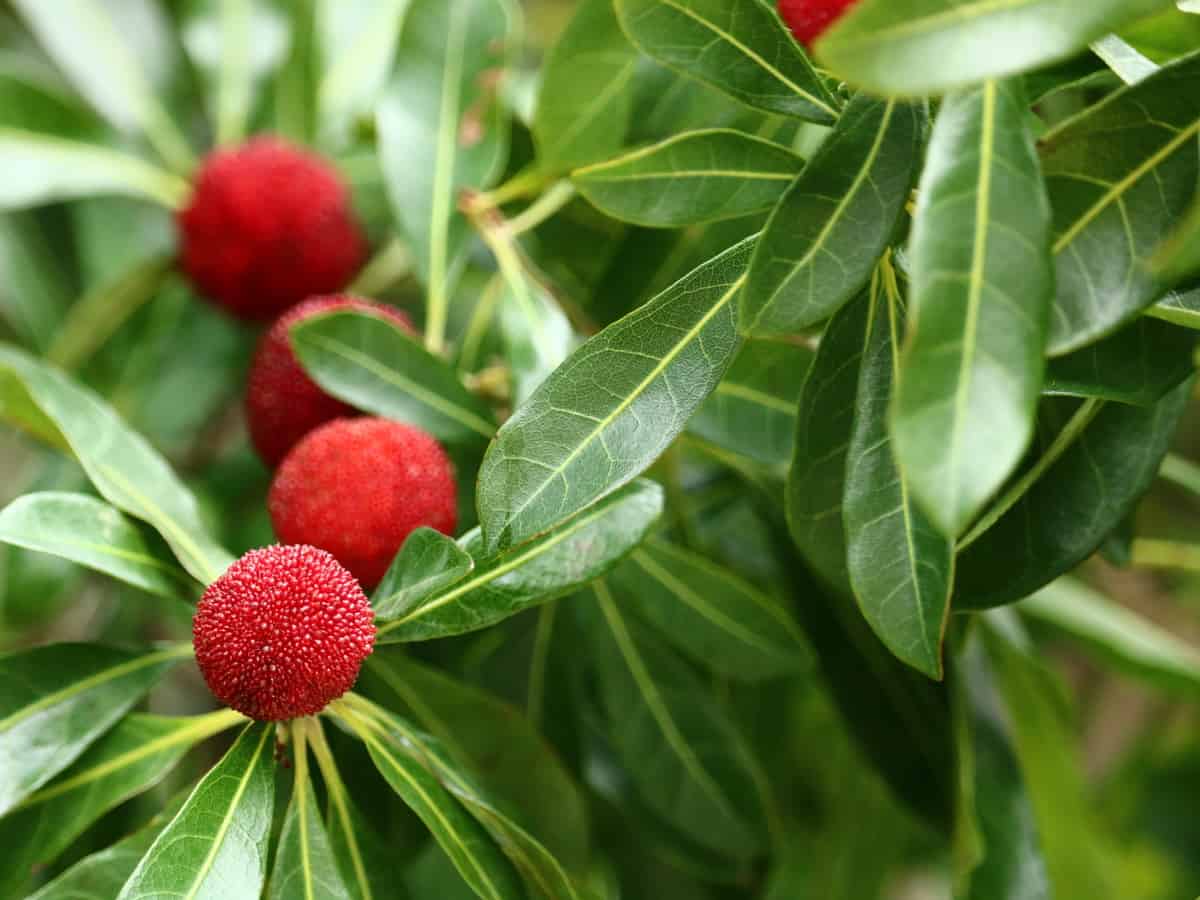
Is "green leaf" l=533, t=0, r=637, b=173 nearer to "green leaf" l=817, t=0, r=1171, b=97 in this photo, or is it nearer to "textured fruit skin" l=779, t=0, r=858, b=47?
Answer: "textured fruit skin" l=779, t=0, r=858, b=47

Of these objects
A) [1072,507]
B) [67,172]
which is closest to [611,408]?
[1072,507]

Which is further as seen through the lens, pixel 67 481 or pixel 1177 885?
pixel 1177 885

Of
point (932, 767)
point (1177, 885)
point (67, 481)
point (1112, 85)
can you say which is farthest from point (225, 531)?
point (1177, 885)

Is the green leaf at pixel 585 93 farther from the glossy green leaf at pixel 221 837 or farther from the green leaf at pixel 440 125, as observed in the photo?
the glossy green leaf at pixel 221 837

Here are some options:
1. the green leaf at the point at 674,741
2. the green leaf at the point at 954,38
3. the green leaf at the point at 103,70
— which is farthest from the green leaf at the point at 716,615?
the green leaf at the point at 103,70

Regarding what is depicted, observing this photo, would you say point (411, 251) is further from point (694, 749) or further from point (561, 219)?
point (694, 749)

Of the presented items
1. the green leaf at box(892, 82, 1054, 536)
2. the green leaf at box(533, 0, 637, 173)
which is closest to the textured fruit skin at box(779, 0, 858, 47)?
the green leaf at box(533, 0, 637, 173)

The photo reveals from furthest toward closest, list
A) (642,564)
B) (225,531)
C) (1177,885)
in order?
(1177,885), (225,531), (642,564)
